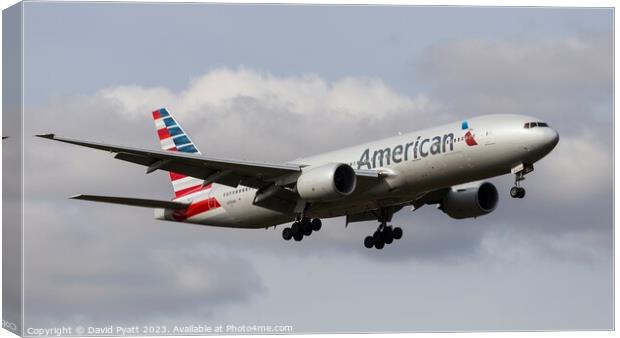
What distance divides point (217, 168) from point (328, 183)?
4102mm

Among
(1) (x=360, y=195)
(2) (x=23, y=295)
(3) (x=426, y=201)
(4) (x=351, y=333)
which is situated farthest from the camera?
(3) (x=426, y=201)

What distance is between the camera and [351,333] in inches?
1282

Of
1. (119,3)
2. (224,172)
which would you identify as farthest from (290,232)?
(119,3)

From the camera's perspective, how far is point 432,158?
37.2 m

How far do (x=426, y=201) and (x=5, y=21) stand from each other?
57.9ft

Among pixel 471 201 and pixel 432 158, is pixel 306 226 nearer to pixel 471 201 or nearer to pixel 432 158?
pixel 432 158

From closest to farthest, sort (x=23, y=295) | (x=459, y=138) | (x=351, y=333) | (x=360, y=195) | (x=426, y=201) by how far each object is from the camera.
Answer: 1. (x=23, y=295)
2. (x=351, y=333)
3. (x=459, y=138)
4. (x=360, y=195)
5. (x=426, y=201)

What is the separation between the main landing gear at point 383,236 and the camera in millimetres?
44312

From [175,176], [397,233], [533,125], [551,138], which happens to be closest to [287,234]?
[397,233]

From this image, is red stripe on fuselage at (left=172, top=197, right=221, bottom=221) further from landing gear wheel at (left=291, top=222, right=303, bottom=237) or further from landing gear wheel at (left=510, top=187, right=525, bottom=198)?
landing gear wheel at (left=510, top=187, right=525, bottom=198)

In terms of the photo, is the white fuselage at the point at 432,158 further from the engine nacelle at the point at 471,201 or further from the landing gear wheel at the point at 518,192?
the engine nacelle at the point at 471,201

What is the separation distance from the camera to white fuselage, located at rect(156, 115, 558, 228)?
118ft

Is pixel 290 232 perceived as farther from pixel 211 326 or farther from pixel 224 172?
pixel 211 326

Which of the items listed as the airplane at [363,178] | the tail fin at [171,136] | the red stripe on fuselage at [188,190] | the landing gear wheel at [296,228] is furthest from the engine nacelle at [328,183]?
the tail fin at [171,136]
